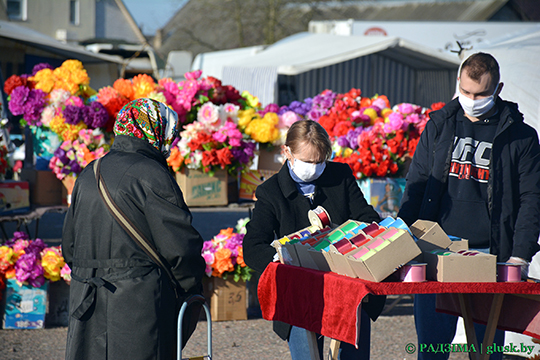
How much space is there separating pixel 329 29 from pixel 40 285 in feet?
38.5

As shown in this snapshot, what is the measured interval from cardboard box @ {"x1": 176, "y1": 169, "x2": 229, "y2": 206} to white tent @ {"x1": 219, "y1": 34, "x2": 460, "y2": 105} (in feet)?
17.5

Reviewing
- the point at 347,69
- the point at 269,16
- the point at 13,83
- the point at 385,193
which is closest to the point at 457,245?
the point at 385,193

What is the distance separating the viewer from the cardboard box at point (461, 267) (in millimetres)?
2330

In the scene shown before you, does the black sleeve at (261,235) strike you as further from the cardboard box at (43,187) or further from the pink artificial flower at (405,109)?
the pink artificial flower at (405,109)

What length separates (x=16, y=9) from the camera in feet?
96.0

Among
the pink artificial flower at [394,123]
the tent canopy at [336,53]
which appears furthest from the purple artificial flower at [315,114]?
the tent canopy at [336,53]

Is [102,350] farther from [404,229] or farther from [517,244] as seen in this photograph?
[517,244]

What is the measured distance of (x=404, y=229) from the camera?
2.40 m

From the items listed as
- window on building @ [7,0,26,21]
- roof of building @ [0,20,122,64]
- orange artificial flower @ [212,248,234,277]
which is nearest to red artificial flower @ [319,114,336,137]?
orange artificial flower @ [212,248,234,277]

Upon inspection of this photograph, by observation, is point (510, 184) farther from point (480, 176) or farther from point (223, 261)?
point (223, 261)

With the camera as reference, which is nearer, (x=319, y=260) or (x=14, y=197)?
(x=319, y=260)

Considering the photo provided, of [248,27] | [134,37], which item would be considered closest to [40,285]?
[248,27]

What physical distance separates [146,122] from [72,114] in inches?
100

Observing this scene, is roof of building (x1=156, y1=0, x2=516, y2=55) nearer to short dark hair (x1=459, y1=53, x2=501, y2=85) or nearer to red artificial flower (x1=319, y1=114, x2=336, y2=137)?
red artificial flower (x1=319, y1=114, x2=336, y2=137)
